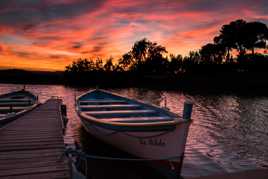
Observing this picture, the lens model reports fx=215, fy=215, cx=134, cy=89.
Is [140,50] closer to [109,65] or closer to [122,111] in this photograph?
[109,65]

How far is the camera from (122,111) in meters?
12.9

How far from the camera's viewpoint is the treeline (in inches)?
3396

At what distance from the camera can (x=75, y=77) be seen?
352 ft

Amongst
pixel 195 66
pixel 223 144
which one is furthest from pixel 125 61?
pixel 223 144

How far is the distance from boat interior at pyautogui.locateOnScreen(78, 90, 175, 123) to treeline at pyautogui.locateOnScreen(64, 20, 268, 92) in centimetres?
7226

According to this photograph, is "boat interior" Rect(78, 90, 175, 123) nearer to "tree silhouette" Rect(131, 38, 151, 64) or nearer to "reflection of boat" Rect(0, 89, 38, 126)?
"reflection of boat" Rect(0, 89, 38, 126)

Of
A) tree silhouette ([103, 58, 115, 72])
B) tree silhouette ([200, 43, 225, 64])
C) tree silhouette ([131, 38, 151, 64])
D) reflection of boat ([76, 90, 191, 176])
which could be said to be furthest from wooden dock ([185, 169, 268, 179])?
tree silhouette ([131, 38, 151, 64])

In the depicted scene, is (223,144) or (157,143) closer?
(157,143)

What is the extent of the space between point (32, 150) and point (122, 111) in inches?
233

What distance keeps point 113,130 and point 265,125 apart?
55.8 feet

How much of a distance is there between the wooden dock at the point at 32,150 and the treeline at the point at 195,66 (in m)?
79.6

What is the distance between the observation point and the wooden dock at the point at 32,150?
6.29m

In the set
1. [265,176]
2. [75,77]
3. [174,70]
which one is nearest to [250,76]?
[174,70]

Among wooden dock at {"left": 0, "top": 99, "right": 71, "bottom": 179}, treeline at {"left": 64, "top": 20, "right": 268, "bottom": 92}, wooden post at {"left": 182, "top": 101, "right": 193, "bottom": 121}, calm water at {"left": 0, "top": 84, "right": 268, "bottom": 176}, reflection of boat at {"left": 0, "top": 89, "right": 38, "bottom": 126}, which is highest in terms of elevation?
treeline at {"left": 64, "top": 20, "right": 268, "bottom": 92}
